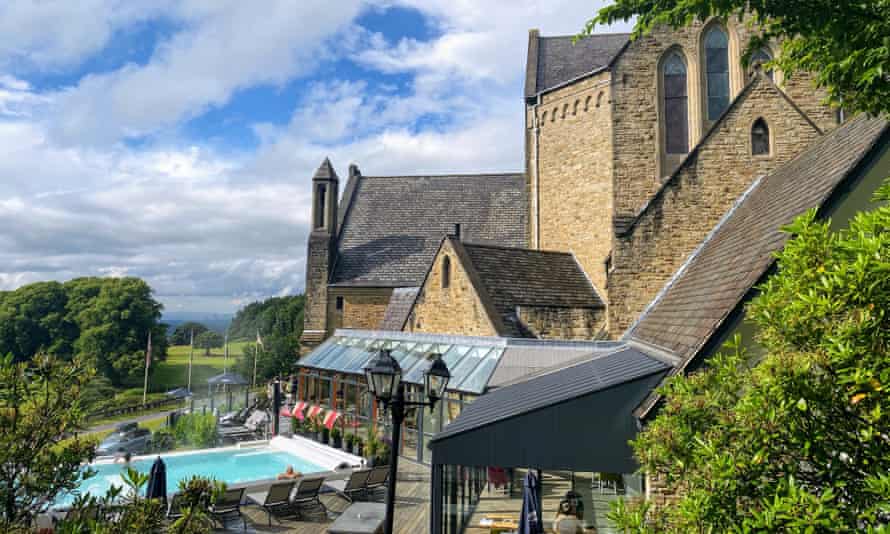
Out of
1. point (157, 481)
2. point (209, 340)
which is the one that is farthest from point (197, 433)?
point (209, 340)

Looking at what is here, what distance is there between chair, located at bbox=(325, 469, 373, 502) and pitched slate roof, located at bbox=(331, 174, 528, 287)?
61.4ft

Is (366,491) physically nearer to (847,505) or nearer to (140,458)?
(140,458)

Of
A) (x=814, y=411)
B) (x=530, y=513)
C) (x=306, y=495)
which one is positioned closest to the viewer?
(x=814, y=411)

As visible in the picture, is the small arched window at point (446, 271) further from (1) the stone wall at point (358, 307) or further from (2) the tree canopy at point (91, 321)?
(2) the tree canopy at point (91, 321)

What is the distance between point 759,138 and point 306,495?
44.9ft

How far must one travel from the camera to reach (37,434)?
3.56 meters

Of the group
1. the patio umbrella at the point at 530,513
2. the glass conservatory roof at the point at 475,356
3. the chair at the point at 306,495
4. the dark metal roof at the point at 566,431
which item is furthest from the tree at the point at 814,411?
the chair at the point at 306,495

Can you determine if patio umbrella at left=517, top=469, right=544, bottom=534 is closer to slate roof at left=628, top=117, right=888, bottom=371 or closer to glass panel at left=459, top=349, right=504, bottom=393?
slate roof at left=628, top=117, right=888, bottom=371

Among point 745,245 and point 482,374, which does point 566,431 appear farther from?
point 482,374

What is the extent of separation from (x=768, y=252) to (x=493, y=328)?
9.26 meters

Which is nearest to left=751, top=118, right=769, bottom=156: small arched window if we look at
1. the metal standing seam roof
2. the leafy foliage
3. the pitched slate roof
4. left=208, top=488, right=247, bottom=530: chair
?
the metal standing seam roof

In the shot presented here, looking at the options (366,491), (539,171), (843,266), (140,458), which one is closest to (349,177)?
(539,171)

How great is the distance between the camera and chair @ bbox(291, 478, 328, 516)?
11.9m

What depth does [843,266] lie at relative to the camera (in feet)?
9.84
